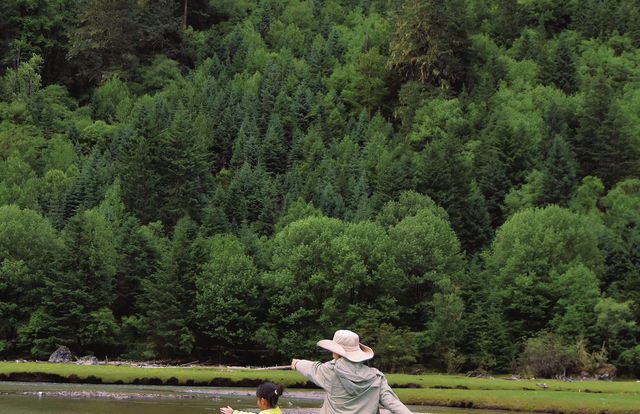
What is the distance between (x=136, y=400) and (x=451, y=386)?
30.1 m

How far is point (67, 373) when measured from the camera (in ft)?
267

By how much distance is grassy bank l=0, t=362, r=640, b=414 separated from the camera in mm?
69688

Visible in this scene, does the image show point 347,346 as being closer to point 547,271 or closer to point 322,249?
point 322,249

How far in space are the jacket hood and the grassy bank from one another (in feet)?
159

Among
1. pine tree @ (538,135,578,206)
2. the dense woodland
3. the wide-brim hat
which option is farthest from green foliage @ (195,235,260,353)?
the wide-brim hat

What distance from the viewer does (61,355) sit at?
104 metres

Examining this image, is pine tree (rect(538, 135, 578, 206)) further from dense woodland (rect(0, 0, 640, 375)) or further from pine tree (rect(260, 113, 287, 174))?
pine tree (rect(260, 113, 287, 174))

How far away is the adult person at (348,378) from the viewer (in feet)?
66.9

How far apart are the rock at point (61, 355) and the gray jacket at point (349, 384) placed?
86644mm

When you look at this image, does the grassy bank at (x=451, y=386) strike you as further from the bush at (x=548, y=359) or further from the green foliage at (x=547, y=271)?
the green foliage at (x=547, y=271)

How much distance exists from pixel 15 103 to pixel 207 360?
103131 mm

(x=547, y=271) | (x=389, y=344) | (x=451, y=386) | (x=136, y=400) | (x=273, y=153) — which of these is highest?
(x=136, y=400)

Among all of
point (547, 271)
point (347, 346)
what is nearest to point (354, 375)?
point (347, 346)

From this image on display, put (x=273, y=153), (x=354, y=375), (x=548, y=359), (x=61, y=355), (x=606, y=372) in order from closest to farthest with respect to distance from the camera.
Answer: (x=354, y=375) < (x=61, y=355) < (x=548, y=359) < (x=606, y=372) < (x=273, y=153)
